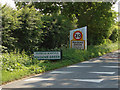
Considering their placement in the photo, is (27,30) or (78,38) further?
(78,38)

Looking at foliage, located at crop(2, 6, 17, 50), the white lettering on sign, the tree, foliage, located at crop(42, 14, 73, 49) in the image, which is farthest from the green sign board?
the white lettering on sign

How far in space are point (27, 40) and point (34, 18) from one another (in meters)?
1.58

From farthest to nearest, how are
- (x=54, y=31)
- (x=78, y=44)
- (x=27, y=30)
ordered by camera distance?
1. (x=78, y=44)
2. (x=54, y=31)
3. (x=27, y=30)

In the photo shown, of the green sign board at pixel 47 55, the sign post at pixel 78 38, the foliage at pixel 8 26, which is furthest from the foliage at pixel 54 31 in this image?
the foliage at pixel 8 26

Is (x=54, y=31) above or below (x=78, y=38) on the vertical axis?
above

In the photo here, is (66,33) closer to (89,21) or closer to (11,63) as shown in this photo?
(89,21)

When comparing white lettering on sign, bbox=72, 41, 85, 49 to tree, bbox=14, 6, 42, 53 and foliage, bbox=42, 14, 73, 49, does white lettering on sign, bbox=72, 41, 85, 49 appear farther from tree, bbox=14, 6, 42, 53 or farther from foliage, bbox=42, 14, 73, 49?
tree, bbox=14, 6, 42, 53

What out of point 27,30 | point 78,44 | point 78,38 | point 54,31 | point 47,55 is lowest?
point 47,55

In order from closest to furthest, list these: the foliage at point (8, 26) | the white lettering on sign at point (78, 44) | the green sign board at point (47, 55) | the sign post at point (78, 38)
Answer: the foliage at point (8, 26), the green sign board at point (47, 55), the sign post at point (78, 38), the white lettering on sign at point (78, 44)

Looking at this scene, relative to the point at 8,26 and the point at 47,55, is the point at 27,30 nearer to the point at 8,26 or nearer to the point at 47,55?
the point at 47,55

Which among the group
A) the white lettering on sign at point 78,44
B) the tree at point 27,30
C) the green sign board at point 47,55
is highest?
the tree at point 27,30

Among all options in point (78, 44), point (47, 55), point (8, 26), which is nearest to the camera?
point (8, 26)

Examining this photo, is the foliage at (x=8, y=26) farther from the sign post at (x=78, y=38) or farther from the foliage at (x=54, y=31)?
the sign post at (x=78, y=38)

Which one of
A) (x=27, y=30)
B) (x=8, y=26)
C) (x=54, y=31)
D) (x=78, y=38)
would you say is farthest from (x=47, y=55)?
(x=78, y=38)
